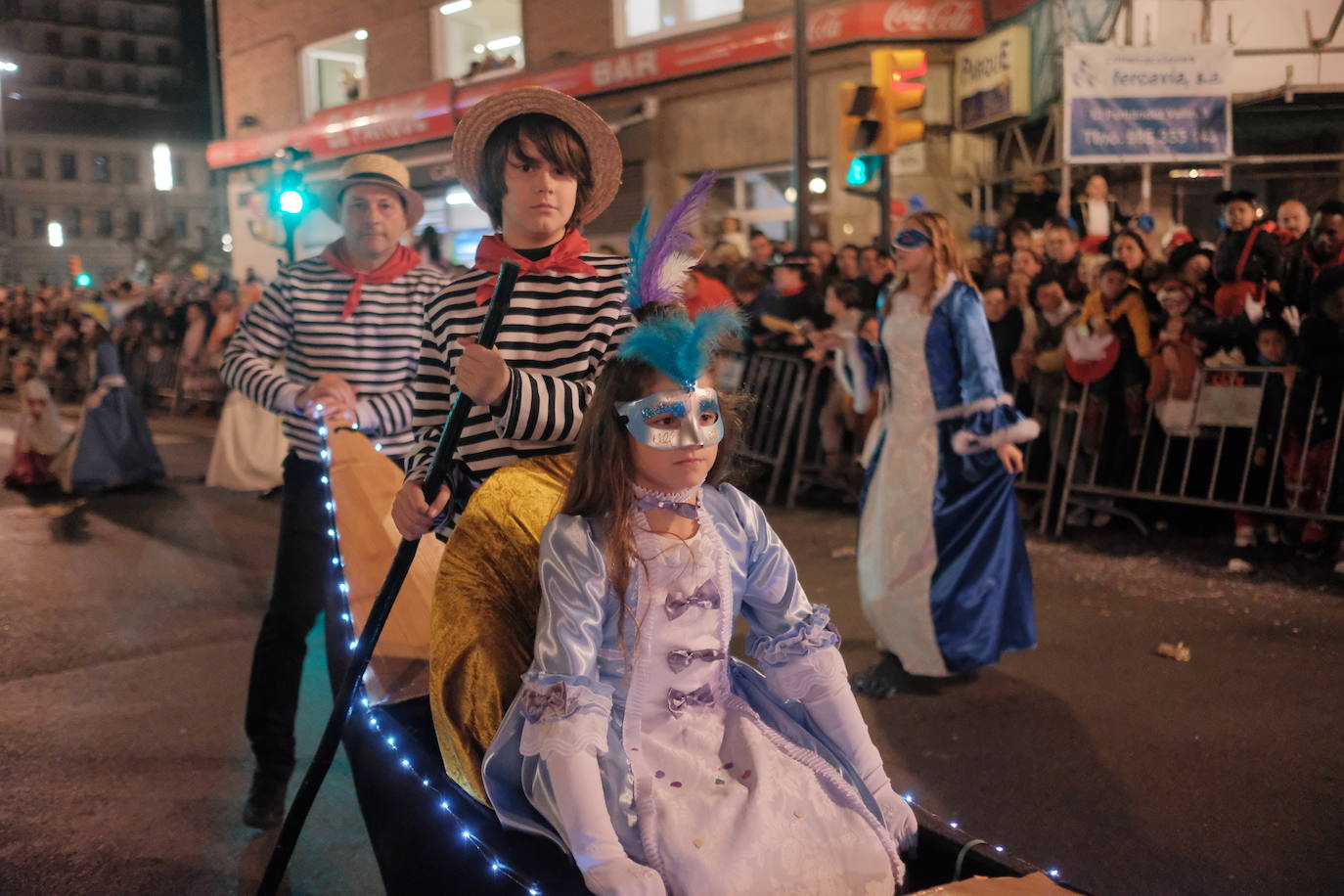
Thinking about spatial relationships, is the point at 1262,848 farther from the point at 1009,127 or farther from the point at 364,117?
the point at 364,117

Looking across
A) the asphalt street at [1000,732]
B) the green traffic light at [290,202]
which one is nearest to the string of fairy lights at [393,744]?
the asphalt street at [1000,732]

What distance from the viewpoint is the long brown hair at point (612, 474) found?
92.0 inches

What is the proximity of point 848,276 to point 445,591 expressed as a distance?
27.0 ft

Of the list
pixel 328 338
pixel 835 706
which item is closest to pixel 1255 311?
pixel 328 338

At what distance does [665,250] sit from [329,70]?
92.6ft

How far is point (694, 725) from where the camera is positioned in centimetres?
238

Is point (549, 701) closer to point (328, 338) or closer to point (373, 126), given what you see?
point (328, 338)

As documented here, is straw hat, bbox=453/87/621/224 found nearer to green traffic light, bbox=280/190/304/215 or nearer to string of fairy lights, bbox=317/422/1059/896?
string of fairy lights, bbox=317/422/1059/896

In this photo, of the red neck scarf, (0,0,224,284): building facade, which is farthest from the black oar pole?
(0,0,224,284): building facade

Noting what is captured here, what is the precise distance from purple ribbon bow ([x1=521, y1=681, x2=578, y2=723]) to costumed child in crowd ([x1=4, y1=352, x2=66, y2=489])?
37.0 feet

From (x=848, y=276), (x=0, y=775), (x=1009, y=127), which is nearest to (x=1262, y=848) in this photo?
(x=0, y=775)

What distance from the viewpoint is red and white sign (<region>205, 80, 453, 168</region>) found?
2277 cm

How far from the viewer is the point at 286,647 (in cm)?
409

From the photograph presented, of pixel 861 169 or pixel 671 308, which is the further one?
pixel 861 169
